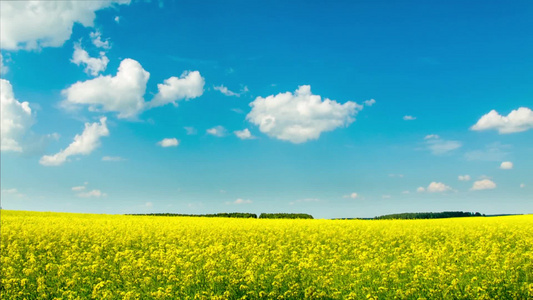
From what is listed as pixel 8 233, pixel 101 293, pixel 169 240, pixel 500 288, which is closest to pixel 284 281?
pixel 101 293

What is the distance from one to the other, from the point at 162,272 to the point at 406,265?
8.45 meters

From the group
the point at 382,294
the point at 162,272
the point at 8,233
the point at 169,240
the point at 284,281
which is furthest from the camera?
the point at 8,233

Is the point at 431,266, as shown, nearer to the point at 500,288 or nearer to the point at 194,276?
the point at 500,288

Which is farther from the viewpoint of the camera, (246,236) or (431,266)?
(246,236)

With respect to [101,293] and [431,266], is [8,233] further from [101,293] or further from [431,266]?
[431,266]

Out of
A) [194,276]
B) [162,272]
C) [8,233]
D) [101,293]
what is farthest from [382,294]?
[8,233]

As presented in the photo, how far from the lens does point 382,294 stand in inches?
436

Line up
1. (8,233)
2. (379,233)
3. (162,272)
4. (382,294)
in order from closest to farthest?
(382,294) → (162,272) → (8,233) → (379,233)

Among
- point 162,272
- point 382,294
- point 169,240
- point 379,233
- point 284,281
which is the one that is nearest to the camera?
point 382,294

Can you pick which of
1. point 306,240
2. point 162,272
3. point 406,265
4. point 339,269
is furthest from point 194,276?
point 306,240

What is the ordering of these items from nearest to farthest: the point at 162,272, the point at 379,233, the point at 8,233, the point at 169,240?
the point at 162,272
the point at 169,240
the point at 8,233
the point at 379,233

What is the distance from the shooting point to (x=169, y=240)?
20.2 meters

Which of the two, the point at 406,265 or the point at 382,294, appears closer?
the point at 382,294

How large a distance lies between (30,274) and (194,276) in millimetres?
6046
